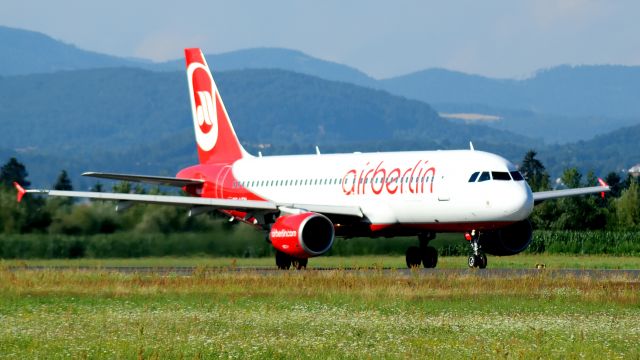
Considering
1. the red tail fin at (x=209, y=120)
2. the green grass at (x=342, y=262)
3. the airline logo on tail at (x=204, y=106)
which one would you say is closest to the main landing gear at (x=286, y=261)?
the green grass at (x=342, y=262)

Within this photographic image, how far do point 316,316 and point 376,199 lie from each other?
19.9m

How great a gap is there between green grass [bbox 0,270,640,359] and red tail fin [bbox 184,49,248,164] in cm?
1679

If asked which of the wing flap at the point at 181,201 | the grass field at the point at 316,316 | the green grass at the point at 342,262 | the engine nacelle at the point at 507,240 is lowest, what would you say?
the grass field at the point at 316,316

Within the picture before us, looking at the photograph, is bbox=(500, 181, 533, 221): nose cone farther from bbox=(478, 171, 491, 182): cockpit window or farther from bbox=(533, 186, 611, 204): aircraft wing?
bbox=(533, 186, 611, 204): aircraft wing

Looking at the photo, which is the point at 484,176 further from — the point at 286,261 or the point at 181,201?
the point at 181,201

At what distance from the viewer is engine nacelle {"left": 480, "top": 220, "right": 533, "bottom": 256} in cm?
4531

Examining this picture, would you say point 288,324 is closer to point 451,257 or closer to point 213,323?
point 213,323

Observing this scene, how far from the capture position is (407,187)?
44.3 metres

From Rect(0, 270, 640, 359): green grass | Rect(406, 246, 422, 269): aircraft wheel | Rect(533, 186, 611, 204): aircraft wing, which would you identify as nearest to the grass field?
Rect(0, 270, 640, 359): green grass

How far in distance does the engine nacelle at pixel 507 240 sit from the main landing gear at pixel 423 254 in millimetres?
1714

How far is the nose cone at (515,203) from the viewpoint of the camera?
136 ft

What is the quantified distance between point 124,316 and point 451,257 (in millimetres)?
34201

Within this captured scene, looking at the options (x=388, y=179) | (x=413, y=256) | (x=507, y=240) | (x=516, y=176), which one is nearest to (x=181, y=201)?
(x=388, y=179)

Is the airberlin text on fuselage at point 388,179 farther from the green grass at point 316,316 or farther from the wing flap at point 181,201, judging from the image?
the green grass at point 316,316
